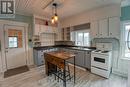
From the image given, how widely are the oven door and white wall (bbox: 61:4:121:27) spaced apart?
1568 millimetres

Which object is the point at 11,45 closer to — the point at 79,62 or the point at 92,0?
the point at 79,62

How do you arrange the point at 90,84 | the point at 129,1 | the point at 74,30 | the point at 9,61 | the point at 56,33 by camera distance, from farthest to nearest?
the point at 56,33 → the point at 74,30 → the point at 9,61 → the point at 129,1 → the point at 90,84

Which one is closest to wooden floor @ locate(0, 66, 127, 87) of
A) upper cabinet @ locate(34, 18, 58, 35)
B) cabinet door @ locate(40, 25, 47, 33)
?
upper cabinet @ locate(34, 18, 58, 35)

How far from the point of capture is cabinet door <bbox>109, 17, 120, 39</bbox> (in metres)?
3.13

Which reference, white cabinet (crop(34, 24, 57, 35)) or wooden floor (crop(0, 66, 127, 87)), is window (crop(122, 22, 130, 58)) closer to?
wooden floor (crop(0, 66, 127, 87))

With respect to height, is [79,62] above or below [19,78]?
above

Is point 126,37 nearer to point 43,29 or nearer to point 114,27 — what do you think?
point 114,27

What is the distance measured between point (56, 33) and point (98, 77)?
138 inches

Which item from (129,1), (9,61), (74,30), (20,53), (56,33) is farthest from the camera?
(56,33)

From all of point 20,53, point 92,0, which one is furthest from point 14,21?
point 92,0

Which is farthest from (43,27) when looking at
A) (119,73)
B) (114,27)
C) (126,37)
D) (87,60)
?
(119,73)

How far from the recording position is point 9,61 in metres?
4.04

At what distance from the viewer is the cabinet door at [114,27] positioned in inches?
123

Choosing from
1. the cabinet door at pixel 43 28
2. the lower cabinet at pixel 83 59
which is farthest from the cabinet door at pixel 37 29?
the lower cabinet at pixel 83 59
